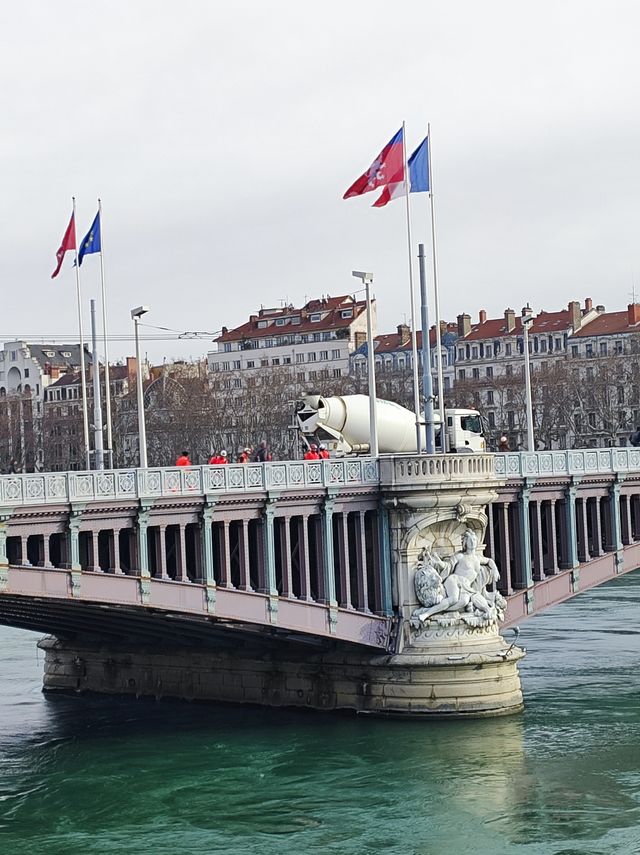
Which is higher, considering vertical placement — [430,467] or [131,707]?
[430,467]

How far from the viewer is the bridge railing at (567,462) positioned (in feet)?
158

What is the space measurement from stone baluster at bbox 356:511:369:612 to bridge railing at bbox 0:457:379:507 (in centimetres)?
104

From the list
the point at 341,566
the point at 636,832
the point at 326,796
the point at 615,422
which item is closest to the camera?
the point at 636,832

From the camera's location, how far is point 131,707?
48844mm

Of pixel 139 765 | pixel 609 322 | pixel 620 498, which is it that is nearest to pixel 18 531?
pixel 139 765

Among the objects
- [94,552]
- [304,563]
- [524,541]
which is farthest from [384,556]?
[94,552]

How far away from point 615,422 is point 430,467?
3201 inches

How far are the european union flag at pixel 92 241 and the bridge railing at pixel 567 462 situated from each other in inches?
472

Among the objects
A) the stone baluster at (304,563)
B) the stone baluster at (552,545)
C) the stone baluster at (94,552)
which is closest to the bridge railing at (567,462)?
the stone baluster at (552,545)

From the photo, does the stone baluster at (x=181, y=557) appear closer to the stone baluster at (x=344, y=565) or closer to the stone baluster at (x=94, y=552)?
the stone baluster at (x=94, y=552)

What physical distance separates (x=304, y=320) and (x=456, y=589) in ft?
329

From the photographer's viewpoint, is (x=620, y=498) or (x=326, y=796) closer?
(x=326, y=796)

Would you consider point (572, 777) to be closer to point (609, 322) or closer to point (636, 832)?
point (636, 832)

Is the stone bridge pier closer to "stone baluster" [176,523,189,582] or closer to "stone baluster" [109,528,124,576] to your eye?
"stone baluster" [176,523,189,582]
